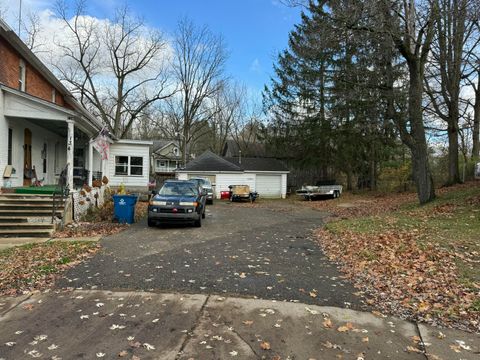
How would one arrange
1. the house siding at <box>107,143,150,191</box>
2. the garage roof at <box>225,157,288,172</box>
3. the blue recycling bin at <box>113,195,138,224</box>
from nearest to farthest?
the blue recycling bin at <box>113,195,138,224</box>, the house siding at <box>107,143,150,191</box>, the garage roof at <box>225,157,288,172</box>

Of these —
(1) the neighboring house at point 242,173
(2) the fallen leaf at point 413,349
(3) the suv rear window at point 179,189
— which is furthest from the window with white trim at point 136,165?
(2) the fallen leaf at point 413,349

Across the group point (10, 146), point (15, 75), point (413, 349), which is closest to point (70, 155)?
point (10, 146)

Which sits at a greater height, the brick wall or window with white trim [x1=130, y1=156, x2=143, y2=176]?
the brick wall

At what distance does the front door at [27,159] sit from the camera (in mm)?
15602

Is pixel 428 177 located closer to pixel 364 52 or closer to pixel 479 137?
pixel 364 52

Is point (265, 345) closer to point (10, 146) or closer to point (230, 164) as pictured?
point (10, 146)

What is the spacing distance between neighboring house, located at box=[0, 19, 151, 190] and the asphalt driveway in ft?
18.0

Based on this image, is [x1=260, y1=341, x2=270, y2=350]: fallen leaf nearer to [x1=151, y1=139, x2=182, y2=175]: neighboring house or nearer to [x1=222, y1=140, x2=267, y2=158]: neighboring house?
[x1=222, y1=140, x2=267, y2=158]: neighboring house

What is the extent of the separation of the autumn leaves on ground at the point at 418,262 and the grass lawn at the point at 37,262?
17.6 ft

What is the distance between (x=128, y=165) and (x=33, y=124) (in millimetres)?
8903

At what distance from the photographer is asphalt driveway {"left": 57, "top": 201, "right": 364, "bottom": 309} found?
6031 mm

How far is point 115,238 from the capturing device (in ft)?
35.1

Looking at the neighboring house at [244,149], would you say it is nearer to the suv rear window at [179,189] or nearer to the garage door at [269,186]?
the garage door at [269,186]

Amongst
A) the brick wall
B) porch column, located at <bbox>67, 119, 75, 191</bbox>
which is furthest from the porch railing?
the brick wall
